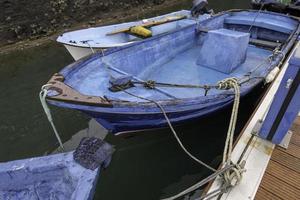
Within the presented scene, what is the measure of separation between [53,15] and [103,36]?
5.38m

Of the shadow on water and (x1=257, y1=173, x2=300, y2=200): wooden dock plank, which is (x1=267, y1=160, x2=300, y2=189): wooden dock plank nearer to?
(x1=257, y1=173, x2=300, y2=200): wooden dock plank

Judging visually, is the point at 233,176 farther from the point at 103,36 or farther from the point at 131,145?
the point at 103,36

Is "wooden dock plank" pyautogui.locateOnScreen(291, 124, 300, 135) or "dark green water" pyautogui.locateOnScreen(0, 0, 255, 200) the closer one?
"wooden dock plank" pyautogui.locateOnScreen(291, 124, 300, 135)

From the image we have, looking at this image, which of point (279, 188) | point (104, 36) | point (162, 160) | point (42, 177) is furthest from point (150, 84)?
point (104, 36)

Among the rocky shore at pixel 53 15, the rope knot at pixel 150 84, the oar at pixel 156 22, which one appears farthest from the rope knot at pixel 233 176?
the rocky shore at pixel 53 15

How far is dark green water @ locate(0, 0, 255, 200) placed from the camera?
461 cm

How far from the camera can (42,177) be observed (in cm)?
325

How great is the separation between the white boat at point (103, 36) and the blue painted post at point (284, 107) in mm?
3935

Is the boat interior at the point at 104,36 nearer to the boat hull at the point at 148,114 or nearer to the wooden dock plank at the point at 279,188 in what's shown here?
the boat hull at the point at 148,114

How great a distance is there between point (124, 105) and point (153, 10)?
11.8 metres

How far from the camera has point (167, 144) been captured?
5.32 metres

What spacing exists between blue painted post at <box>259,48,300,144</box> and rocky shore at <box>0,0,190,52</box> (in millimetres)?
9590

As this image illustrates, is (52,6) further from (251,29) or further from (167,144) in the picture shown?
(167,144)

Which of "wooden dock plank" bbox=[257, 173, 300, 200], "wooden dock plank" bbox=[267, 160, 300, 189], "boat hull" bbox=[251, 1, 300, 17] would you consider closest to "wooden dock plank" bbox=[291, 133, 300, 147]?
"wooden dock plank" bbox=[267, 160, 300, 189]
